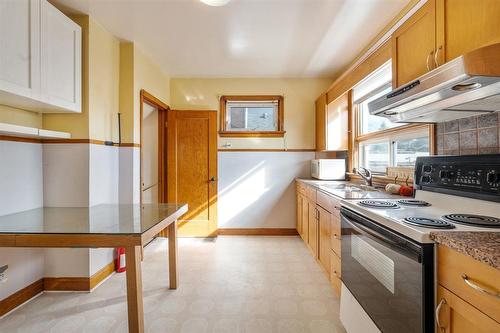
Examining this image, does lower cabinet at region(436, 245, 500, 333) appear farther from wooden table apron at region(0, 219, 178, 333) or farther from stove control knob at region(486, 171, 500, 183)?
wooden table apron at region(0, 219, 178, 333)

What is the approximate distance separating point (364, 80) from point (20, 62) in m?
2.92

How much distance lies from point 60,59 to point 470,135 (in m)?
2.99

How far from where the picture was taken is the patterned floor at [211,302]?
1.70m

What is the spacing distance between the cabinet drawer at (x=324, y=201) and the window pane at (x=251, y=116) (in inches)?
67.1

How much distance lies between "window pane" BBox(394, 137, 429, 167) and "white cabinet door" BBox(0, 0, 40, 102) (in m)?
3.07

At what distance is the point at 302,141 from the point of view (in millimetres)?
3781

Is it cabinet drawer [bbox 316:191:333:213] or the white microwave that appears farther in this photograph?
the white microwave

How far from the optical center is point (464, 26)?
4.02ft

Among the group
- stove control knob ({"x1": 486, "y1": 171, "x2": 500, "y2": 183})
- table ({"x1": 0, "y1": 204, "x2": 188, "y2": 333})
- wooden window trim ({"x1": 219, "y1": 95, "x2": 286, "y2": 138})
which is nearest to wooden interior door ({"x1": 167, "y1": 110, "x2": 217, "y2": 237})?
wooden window trim ({"x1": 219, "y1": 95, "x2": 286, "y2": 138})

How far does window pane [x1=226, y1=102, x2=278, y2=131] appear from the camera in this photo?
383 centimetres

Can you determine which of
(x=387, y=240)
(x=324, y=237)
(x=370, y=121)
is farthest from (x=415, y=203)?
(x=370, y=121)

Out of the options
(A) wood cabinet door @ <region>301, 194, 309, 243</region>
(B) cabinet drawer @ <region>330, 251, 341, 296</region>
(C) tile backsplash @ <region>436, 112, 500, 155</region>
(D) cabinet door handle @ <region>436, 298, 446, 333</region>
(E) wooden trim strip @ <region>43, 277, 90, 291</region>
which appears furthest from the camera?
(A) wood cabinet door @ <region>301, 194, 309, 243</region>

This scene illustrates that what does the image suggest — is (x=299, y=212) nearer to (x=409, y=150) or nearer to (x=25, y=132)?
(x=409, y=150)

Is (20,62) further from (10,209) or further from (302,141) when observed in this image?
(302,141)
